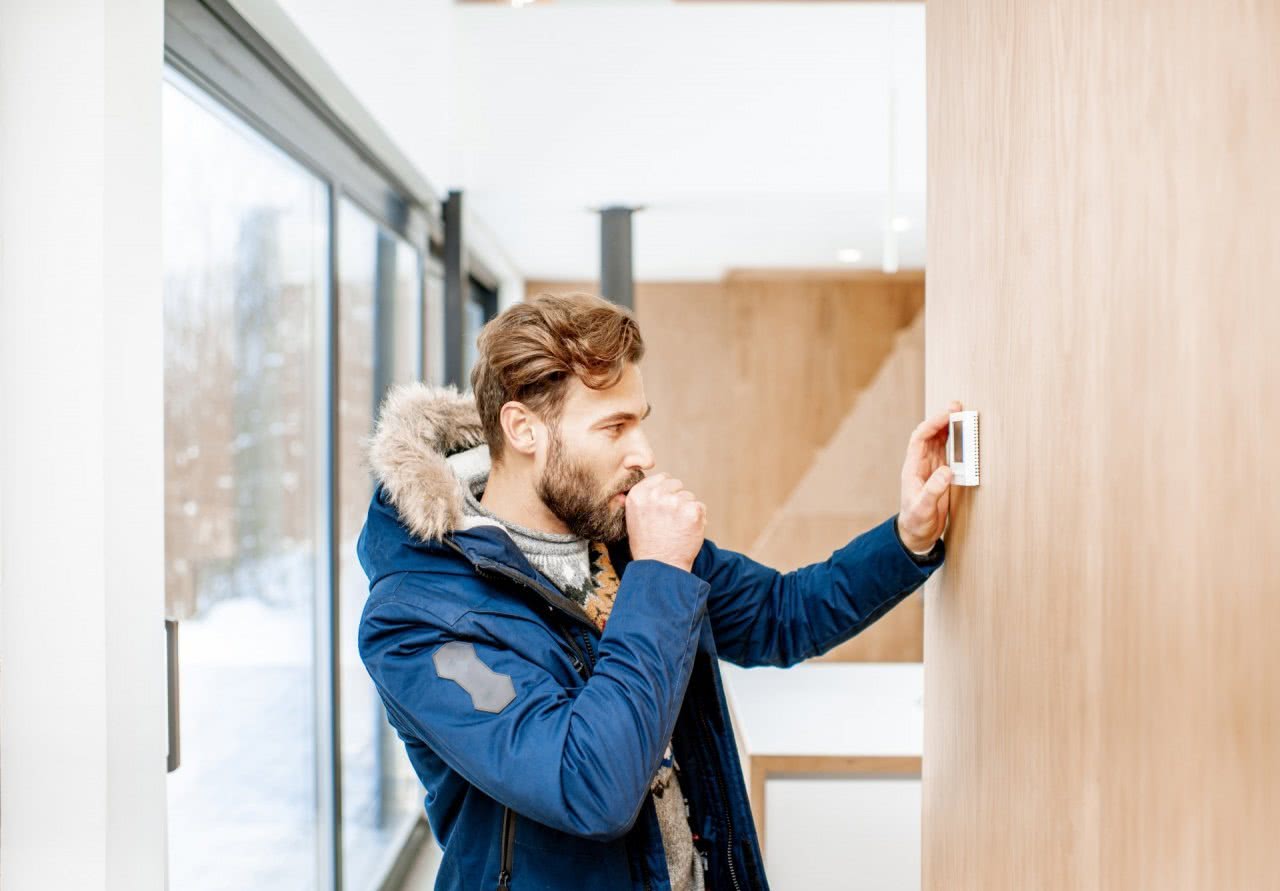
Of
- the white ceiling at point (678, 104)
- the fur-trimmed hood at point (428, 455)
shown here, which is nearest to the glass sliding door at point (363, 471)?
the white ceiling at point (678, 104)

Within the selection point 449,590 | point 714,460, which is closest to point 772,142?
point 714,460

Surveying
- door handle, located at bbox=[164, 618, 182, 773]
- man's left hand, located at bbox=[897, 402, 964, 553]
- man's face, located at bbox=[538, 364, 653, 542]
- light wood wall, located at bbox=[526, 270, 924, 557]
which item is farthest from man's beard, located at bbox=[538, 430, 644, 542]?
light wood wall, located at bbox=[526, 270, 924, 557]

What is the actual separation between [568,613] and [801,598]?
1.16 ft

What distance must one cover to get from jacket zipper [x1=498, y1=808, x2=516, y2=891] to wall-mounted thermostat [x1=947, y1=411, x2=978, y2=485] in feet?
1.97

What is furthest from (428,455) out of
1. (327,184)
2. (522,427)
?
(327,184)

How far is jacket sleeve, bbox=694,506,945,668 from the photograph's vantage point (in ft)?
3.95

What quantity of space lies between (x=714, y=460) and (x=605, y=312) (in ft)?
8.22

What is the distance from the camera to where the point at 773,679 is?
9.03 feet

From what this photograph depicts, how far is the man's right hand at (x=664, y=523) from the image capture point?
114cm

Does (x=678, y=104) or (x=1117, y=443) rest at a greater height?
(x=678, y=104)

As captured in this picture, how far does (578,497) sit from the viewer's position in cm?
122

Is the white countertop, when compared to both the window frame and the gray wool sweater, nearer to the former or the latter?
the gray wool sweater

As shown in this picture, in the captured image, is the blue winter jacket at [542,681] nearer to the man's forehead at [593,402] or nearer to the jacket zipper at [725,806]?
the jacket zipper at [725,806]

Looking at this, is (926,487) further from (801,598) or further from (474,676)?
(474,676)
